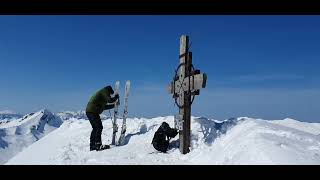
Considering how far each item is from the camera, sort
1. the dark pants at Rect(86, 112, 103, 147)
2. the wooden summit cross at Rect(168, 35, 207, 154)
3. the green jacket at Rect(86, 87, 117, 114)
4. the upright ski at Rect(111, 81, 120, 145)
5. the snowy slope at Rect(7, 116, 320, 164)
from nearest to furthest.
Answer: the snowy slope at Rect(7, 116, 320, 164), the wooden summit cross at Rect(168, 35, 207, 154), the dark pants at Rect(86, 112, 103, 147), the green jacket at Rect(86, 87, 117, 114), the upright ski at Rect(111, 81, 120, 145)

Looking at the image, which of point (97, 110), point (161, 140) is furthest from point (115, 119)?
point (161, 140)

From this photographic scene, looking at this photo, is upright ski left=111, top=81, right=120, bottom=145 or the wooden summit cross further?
upright ski left=111, top=81, right=120, bottom=145

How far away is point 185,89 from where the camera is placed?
1002 centimetres

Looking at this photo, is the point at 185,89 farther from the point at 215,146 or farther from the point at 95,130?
the point at 95,130

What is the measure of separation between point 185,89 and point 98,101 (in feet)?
10.0

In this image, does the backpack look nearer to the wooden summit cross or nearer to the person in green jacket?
the wooden summit cross

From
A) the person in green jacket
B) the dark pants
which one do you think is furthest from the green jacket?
the dark pants

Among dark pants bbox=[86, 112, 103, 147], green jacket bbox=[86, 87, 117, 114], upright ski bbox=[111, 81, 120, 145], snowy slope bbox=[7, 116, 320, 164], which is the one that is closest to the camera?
snowy slope bbox=[7, 116, 320, 164]

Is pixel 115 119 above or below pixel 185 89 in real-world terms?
below

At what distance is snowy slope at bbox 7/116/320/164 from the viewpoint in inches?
262

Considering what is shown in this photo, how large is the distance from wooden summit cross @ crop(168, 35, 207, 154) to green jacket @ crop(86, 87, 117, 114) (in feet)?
7.86
